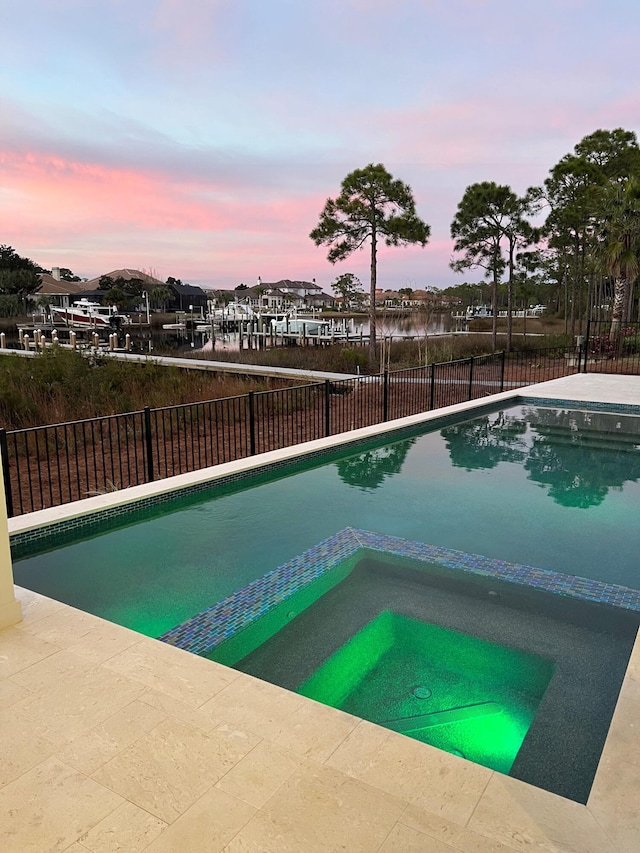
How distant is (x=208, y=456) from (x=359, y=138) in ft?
40.0

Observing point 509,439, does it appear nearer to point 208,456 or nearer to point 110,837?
point 208,456

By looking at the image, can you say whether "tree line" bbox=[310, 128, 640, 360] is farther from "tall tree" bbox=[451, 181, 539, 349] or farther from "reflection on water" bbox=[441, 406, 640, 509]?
"reflection on water" bbox=[441, 406, 640, 509]

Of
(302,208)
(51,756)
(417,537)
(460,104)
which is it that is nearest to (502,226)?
(302,208)

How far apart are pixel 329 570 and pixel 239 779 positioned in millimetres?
2527

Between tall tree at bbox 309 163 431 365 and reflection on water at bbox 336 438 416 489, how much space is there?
972cm

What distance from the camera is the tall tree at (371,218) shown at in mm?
17125

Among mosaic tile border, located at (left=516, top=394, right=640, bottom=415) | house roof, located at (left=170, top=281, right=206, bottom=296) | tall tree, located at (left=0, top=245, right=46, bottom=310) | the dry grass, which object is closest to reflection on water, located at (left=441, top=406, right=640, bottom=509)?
mosaic tile border, located at (left=516, top=394, right=640, bottom=415)

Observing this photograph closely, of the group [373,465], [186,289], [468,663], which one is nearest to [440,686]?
[468,663]

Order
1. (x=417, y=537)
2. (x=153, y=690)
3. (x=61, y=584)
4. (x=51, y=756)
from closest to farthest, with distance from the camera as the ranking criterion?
(x=51, y=756) < (x=153, y=690) < (x=61, y=584) < (x=417, y=537)

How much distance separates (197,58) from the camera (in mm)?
10867

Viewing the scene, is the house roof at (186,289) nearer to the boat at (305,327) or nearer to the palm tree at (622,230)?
the boat at (305,327)

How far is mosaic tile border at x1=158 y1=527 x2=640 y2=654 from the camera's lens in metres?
3.63

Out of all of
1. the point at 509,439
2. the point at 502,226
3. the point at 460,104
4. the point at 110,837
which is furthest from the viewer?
the point at 502,226

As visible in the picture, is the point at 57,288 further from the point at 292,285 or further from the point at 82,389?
the point at 82,389
